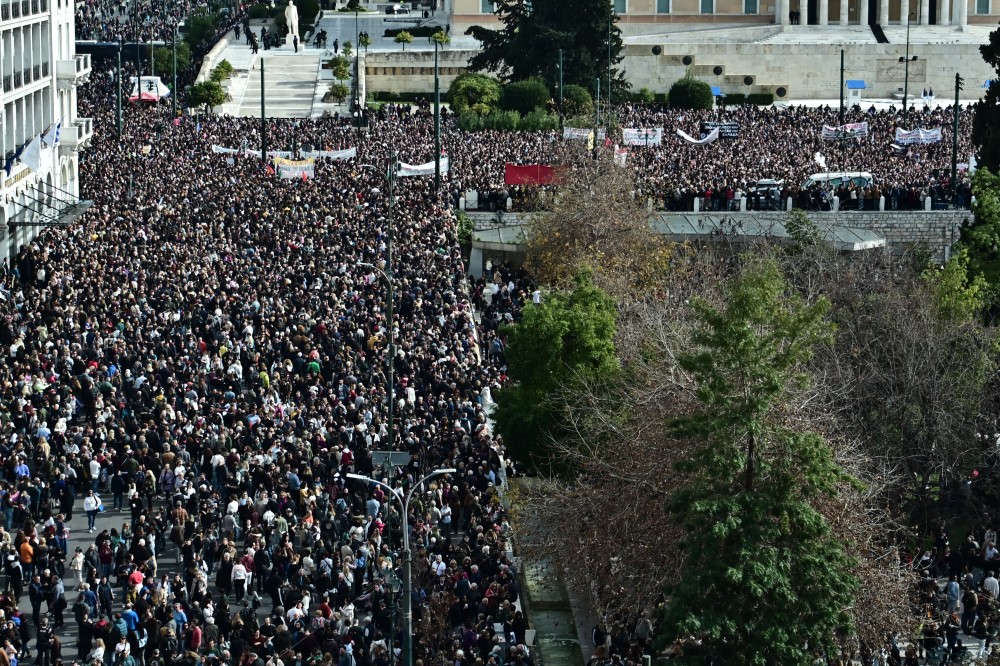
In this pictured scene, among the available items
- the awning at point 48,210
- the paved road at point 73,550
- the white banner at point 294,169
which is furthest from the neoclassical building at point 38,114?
the paved road at point 73,550

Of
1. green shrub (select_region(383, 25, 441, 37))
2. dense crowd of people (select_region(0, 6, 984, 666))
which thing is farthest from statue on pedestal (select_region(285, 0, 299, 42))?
dense crowd of people (select_region(0, 6, 984, 666))

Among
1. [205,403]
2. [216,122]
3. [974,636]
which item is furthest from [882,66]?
[974,636]

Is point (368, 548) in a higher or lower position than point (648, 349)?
lower

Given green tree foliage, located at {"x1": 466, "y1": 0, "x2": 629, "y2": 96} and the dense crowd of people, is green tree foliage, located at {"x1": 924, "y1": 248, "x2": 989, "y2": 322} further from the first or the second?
green tree foliage, located at {"x1": 466, "y1": 0, "x2": 629, "y2": 96}

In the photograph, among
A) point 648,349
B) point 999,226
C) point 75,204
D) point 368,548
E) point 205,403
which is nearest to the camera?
point 368,548

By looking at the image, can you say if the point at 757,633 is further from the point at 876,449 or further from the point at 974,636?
the point at 876,449

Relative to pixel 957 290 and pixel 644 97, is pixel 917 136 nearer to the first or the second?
pixel 644 97
